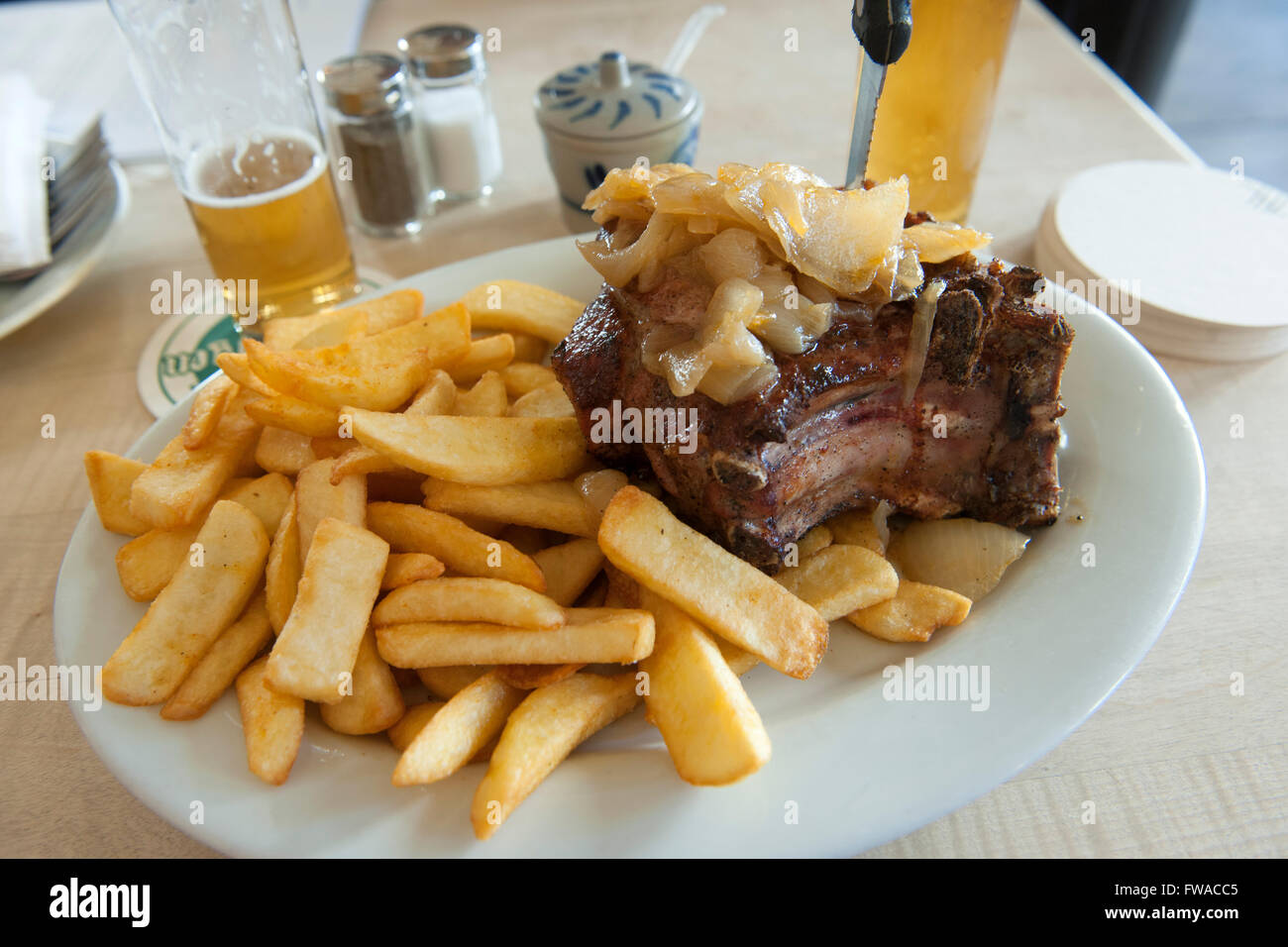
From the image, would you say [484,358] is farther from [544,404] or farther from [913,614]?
[913,614]

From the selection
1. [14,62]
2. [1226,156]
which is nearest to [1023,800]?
[14,62]

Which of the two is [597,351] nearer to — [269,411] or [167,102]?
[269,411]

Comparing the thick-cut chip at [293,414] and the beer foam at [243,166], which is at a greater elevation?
the beer foam at [243,166]

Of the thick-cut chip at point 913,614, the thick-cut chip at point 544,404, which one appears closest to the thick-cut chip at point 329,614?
the thick-cut chip at point 544,404

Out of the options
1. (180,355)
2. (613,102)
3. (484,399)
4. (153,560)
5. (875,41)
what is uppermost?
(875,41)

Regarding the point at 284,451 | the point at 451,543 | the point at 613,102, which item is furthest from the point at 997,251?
the point at 284,451

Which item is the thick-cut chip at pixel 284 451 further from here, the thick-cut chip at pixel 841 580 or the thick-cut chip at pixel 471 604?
the thick-cut chip at pixel 841 580
